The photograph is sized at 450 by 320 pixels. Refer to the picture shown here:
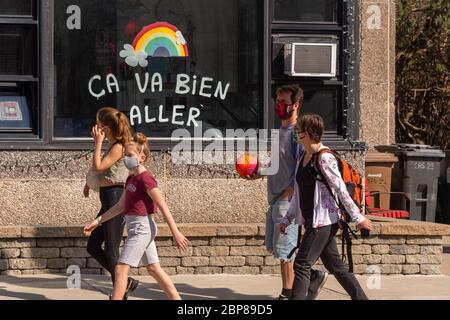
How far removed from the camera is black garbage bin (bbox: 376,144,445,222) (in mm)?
14320

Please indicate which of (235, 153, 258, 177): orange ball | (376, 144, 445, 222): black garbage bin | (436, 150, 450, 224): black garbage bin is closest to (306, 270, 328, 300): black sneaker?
(235, 153, 258, 177): orange ball

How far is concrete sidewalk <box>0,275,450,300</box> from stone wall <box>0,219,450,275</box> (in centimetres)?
11

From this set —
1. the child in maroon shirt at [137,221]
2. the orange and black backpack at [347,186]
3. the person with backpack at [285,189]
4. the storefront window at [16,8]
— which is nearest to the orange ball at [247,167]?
the person with backpack at [285,189]

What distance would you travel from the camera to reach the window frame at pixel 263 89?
36.3 ft

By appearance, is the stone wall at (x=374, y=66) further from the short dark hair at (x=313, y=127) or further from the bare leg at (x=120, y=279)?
the bare leg at (x=120, y=279)

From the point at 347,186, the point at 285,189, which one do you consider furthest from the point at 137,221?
the point at 347,186

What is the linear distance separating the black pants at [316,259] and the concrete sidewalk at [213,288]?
3.84 ft

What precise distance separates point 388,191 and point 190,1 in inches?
150

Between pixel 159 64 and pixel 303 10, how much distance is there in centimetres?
164

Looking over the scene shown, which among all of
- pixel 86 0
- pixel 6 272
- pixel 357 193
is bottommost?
pixel 6 272

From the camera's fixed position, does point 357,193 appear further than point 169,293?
Yes

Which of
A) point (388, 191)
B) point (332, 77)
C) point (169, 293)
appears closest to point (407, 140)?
point (388, 191)

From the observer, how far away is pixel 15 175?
35.9ft

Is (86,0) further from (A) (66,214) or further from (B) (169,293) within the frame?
(B) (169,293)
